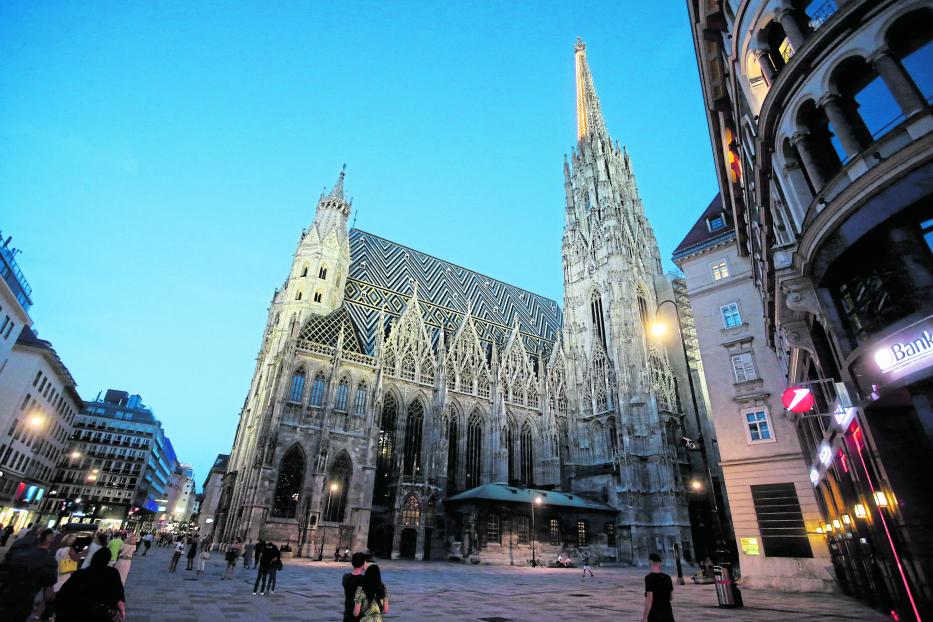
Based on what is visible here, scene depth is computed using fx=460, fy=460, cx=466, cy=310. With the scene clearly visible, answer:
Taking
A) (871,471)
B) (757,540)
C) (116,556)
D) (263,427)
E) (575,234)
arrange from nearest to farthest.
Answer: (871,471)
(116,556)
(757,540)
(263,427)
(575,234)

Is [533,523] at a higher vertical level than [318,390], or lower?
lower

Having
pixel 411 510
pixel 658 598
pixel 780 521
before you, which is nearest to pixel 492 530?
pixel 411 510

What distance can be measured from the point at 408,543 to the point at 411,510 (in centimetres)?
263

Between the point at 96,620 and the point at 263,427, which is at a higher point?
the point at 263,427

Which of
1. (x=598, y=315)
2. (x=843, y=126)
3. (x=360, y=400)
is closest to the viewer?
(x=843, y=126)

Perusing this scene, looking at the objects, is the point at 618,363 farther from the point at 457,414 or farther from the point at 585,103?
the point at 585,103

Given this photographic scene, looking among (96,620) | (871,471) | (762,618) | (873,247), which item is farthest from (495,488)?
(96,620)

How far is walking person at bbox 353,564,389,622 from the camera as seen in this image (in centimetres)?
492

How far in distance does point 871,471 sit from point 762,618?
407 cm

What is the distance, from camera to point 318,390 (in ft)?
120

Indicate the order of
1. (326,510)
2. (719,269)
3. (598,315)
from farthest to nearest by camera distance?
1. (598,315)
2. (326,510)
3. (719,269)

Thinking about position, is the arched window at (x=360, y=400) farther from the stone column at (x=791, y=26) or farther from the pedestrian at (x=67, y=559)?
the stone column at (x=791, y=26)

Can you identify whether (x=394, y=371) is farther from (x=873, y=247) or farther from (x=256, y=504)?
(x=873, y=247)

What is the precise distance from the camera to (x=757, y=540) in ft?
60.1
